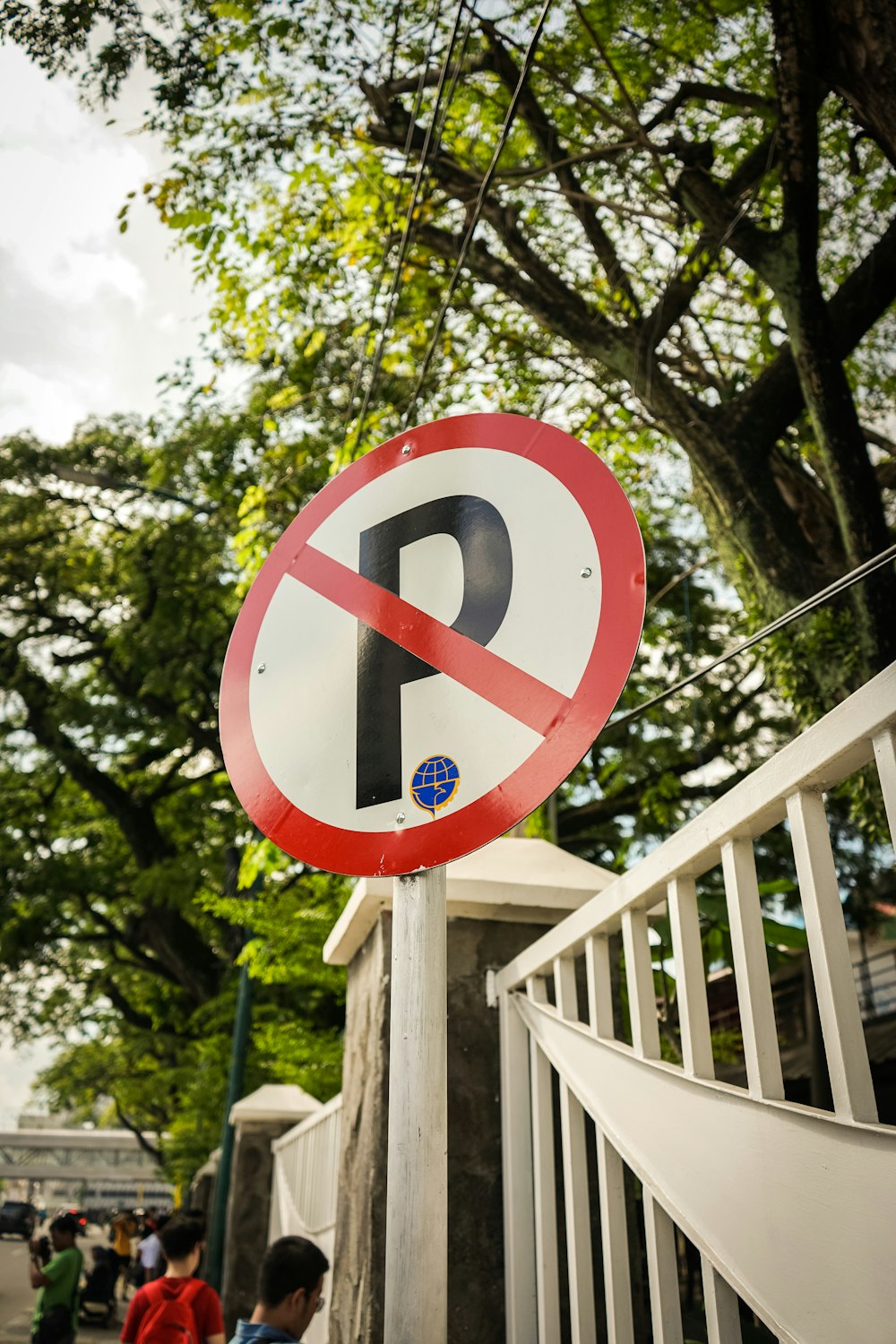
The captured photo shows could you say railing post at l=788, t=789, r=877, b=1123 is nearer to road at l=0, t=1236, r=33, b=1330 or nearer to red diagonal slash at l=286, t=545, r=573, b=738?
red diagonal slash at l=286, t=545, r=573, b=738

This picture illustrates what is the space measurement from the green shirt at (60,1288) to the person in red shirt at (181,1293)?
133 inches

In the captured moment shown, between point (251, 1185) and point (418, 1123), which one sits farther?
point (251, 1185)

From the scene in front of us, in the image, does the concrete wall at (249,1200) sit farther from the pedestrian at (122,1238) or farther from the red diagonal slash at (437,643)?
the pedestrian at (122,1238)

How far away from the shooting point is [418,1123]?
1323 mm

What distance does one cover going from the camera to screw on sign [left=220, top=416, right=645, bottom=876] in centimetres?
142

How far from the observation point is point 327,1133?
160 inches

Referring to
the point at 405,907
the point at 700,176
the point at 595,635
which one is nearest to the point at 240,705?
the point at 405,907

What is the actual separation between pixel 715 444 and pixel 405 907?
468 cm

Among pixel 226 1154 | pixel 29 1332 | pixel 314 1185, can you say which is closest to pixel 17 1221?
pixel 29 1332

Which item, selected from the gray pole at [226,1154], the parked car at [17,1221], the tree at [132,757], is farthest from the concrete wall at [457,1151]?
the parked car at [17,1221]

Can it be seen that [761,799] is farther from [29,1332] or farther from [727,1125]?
[29,1332]

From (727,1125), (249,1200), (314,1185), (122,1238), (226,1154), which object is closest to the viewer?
(727,1125)

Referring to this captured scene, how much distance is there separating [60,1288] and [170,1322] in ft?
12.4

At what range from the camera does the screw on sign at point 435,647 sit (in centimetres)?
142
